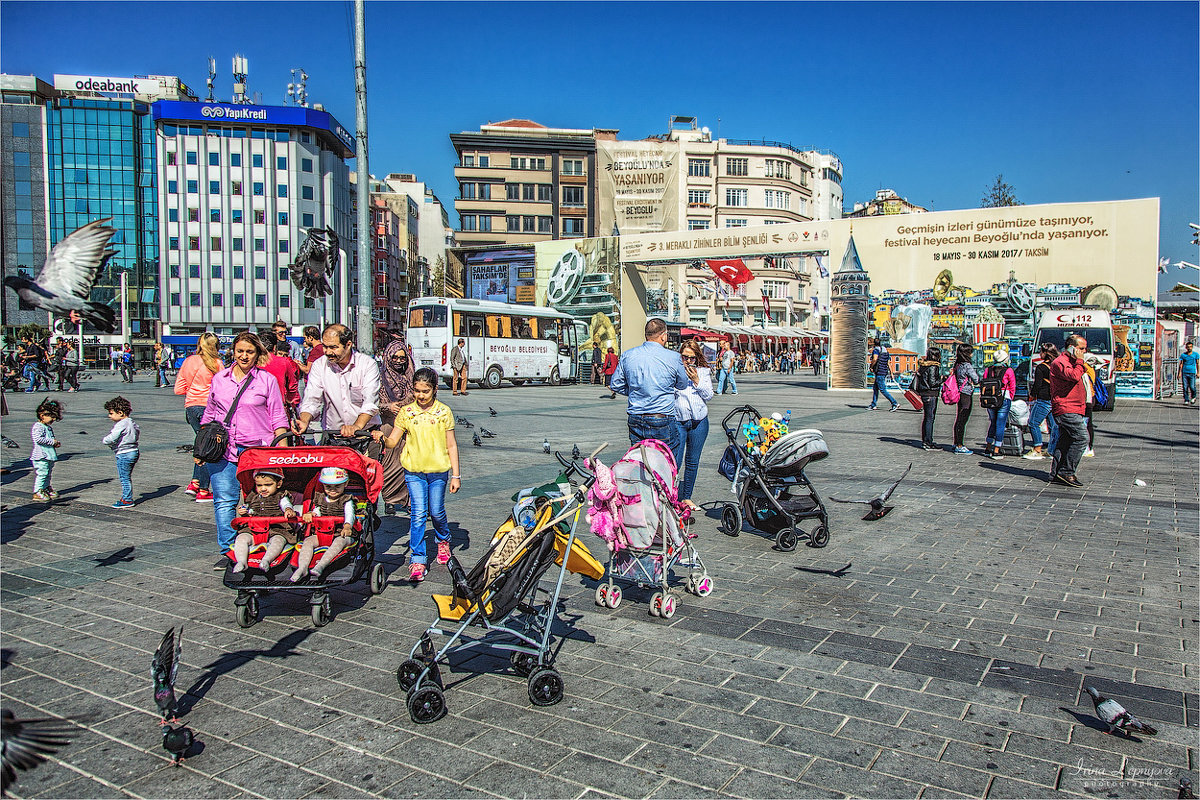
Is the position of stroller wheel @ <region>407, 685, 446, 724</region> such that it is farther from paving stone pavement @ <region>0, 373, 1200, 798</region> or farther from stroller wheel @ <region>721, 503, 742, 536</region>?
stroller wheel @ <region>721, 503, 742, 536</region>

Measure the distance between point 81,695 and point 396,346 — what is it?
174 inches

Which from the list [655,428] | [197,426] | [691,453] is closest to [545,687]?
[655,428]

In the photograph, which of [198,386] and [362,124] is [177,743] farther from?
[362,124]

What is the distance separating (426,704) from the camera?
3.60 meters

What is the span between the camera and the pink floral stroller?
523 cm

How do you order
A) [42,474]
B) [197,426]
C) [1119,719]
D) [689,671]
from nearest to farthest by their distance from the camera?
1. [1119,719]
2. [689,671]
3. [197,426]
4. [42,474]

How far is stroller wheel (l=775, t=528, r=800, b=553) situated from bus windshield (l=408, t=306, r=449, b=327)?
81.7 feet

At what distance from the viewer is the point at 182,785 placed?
3.08 metres

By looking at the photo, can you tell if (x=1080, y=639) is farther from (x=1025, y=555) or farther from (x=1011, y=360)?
(x=1011, y=360)

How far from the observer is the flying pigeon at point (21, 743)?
2047 mm

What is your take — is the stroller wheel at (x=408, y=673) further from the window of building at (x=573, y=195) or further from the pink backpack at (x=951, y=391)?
the window of building at (x=573, y=195)

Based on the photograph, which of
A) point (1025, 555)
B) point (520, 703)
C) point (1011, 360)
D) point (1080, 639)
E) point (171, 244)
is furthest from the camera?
point (171, 244)

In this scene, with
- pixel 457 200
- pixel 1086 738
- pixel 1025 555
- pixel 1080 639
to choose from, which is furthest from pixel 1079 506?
pixel 457 200

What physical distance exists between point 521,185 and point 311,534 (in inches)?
3179
